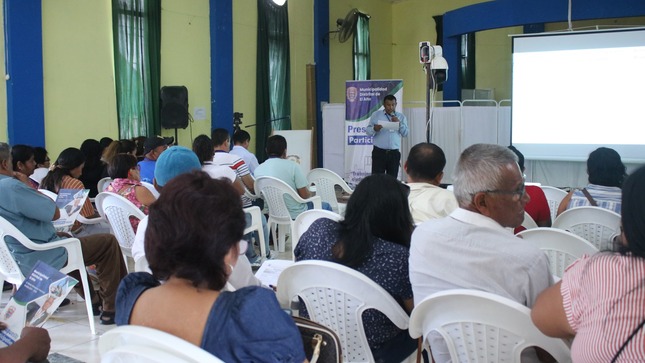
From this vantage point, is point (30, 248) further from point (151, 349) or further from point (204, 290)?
point (151, 349)

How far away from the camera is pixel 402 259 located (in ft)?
6.51

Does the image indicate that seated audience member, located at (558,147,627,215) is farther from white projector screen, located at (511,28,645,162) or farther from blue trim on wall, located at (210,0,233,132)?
blue trim on wall, located at (210,0,233,132)

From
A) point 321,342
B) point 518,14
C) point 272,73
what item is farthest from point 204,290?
point 272,73

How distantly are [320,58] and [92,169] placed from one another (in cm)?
656

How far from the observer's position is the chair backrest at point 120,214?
3.61m

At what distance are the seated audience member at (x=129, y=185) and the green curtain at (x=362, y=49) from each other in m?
8.48

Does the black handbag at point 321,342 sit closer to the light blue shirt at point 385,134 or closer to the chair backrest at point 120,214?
the chair backrest at point 120,214

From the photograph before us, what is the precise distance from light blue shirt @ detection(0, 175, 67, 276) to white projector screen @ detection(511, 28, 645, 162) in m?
6.06

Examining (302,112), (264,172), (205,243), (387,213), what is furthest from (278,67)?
(205,243)

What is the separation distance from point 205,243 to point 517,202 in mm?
1065

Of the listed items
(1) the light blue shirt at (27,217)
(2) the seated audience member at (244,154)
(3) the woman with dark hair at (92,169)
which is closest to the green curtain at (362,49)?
(2) the seated audience member at (244,154)

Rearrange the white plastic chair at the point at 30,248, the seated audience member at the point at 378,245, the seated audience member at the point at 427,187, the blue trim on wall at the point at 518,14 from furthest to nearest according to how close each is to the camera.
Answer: the blue trim on wall at the point at 518,14 < the white plastic chair at the point at 30,248 < the seated audience member at the point at 427,187 < the seated audience member at the point at 378,245

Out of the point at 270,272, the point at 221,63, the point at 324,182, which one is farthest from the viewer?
the point at 221,63

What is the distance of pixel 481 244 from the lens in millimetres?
1648
